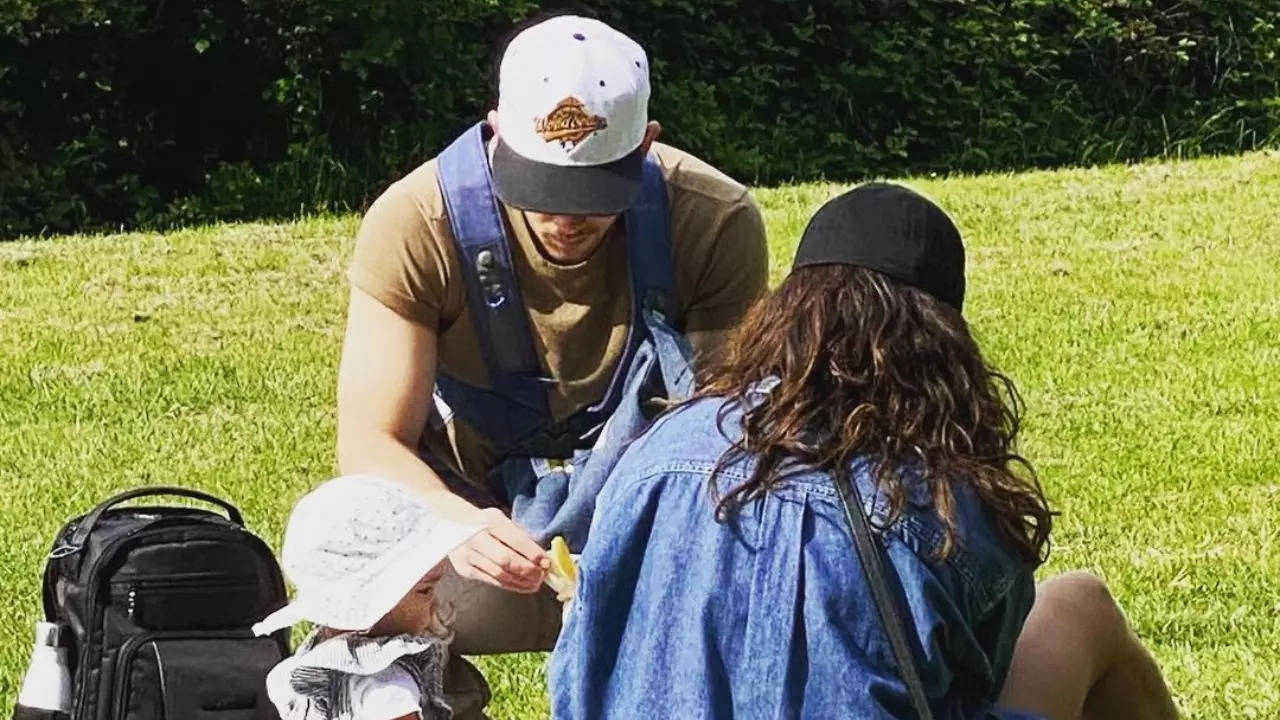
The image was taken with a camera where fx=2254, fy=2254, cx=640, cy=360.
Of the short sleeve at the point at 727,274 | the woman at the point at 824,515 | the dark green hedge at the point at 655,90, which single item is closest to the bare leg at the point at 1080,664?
the woman at the point at 824,515

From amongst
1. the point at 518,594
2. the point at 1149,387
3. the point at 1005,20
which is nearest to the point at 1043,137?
the point at 1005,20

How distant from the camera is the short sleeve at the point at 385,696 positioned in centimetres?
283

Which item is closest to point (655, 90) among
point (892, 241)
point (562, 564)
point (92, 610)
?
point (92, 610)

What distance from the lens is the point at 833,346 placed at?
99.7 inches

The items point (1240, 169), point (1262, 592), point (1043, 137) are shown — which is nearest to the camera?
point (1262, 592)

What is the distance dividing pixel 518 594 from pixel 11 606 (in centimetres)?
201

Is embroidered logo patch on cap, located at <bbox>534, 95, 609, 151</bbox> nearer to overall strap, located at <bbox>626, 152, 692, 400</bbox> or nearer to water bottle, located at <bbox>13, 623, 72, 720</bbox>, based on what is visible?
overall strap, located at <bbox>626, 152, 692, 400</bbox>

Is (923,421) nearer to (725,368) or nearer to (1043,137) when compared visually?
(725,368)

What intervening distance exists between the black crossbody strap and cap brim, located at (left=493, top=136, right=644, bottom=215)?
3.52 feet

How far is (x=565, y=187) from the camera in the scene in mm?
3426

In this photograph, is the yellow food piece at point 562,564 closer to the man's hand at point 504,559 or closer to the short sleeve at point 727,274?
the man's hand at point 504,559

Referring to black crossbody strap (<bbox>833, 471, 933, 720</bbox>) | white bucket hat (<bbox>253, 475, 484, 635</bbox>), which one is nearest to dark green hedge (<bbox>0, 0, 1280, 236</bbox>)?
white bucket hat (<bbox>253, 475, 484, 635</bbox>)

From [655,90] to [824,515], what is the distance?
1097cm

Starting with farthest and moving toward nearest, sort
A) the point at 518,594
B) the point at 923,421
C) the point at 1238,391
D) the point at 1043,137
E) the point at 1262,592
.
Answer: the point at 1043,137 → the point at 1238,391 → the point at 1262,592 → the point at 518,594 → the point at 923,421
